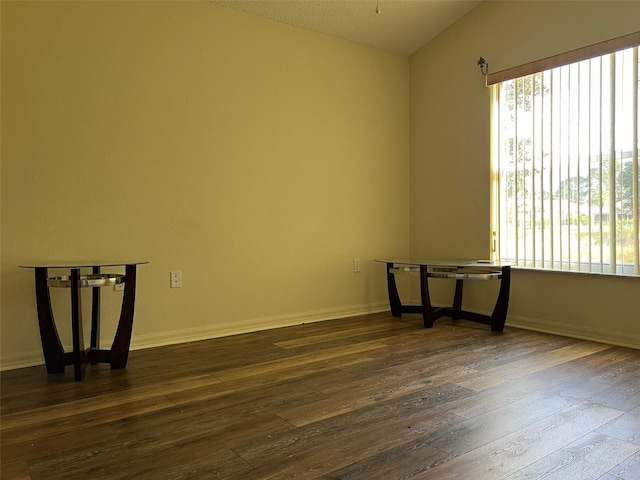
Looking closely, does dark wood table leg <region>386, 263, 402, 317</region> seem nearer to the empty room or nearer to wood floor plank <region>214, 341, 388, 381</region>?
the empty room

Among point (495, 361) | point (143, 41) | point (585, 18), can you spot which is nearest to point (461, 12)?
point (585, 18)

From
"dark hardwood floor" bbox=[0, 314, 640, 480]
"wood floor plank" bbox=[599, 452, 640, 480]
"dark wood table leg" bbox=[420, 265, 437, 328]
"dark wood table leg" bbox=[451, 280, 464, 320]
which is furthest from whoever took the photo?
"dark wood table leg" bbox=[451, 280, 464, 320]

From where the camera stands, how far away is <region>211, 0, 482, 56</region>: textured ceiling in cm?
369

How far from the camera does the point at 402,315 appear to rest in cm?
431

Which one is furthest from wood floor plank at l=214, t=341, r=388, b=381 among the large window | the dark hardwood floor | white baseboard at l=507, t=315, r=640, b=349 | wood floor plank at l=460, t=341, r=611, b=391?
the large window

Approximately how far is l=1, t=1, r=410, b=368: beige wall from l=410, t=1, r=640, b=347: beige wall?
299 mm

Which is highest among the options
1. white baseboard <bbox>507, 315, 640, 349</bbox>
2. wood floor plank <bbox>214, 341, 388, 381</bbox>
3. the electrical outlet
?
the electrical outlet

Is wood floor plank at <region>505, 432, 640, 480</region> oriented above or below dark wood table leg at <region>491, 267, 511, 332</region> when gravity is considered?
below

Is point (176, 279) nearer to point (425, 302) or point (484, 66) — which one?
point (425, 302)

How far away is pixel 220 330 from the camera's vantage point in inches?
141

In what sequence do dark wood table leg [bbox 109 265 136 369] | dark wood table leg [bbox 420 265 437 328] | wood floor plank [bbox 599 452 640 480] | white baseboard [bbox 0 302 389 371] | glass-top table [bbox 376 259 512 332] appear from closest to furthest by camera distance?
1. wood floor plank [bbox 599 452 640 480]
2. dark wood table leg [bbox 109 265 136 369]
3. white baseboard [bbox 0 302 389 371]
4. glass-top table [bbox 376 259 512 332]
5. dark wood table leg [bbox 420 265 437 328]

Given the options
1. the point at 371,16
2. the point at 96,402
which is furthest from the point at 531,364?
the point at 371,16

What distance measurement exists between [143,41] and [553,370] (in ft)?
10.6

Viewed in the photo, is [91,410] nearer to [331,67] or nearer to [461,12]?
[331,67]
